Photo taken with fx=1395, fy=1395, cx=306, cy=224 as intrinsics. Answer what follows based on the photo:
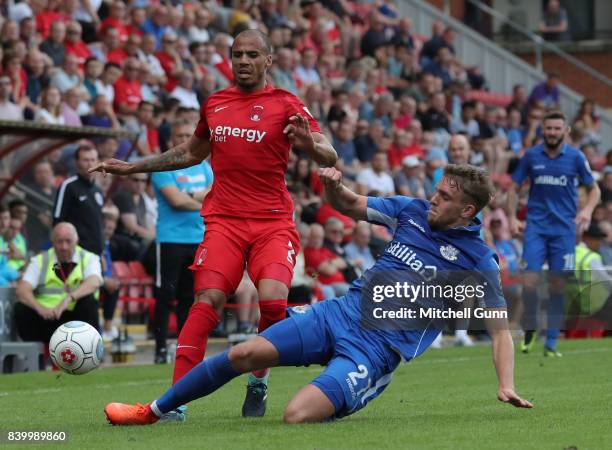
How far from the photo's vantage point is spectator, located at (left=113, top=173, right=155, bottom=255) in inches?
690

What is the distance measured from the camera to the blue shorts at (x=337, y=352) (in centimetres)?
766

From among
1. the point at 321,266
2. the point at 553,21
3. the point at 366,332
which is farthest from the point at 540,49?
the point at 366,332

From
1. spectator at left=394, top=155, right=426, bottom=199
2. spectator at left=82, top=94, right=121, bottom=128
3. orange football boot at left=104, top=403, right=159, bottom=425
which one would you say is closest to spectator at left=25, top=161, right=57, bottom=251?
spectator at left=82, top=94, right=121, bottom=128

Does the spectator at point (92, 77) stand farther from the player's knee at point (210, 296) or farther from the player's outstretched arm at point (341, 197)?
the player's outstretched arm at point (341, 197)

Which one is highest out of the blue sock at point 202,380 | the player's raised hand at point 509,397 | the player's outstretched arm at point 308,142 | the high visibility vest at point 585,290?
the player's outstretched arm at point 308,142

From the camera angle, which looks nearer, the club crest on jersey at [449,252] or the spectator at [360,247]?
the club crest on jersey at [449,252]

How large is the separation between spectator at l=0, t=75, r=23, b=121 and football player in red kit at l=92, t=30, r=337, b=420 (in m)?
8.34

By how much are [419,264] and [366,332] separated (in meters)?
0.51

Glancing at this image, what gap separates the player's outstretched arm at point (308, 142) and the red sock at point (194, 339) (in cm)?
111

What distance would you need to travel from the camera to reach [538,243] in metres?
15.0

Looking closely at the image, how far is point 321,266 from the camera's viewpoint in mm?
18297

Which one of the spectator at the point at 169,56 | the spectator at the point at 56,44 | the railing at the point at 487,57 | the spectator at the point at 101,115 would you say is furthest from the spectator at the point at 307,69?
the railing at the point at 487,57

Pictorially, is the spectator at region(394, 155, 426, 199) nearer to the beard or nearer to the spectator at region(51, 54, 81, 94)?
the spectator at region(51, 54, 81, 94)

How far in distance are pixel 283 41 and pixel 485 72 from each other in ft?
30.9
